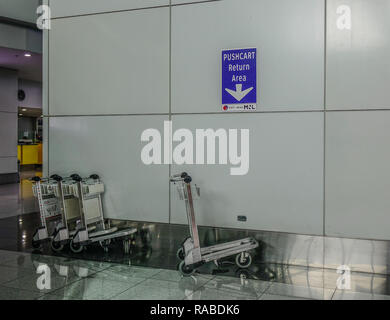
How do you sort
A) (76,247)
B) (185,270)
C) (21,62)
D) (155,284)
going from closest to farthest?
(155,284) → (185,270) → (76,247) → (21,62)

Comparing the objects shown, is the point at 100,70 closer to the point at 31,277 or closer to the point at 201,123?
the point at 201,123

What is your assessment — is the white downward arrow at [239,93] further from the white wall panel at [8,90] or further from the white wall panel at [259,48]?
the white wall panel at [8,90]

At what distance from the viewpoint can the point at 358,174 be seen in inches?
162

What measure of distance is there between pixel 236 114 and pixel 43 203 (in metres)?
2.56

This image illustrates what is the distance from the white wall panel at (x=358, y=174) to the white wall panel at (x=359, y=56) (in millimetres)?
159

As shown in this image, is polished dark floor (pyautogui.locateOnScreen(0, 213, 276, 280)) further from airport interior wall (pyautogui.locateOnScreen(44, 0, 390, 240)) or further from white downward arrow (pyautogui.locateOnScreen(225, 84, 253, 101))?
white downward arrow (pyautogui.locateOnScreen(225, 84, 253, 101))

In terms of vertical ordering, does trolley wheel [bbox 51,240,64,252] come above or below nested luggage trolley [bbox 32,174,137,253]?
below

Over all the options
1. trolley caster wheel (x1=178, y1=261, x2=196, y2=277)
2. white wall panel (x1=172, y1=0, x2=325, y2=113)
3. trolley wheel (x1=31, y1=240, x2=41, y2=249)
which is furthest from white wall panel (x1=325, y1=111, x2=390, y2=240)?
trolley wheel (x1=31, y1=240, x2=41, y2=249)

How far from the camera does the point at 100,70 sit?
513cm

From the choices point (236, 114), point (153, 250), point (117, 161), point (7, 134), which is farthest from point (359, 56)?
point (7, 134)

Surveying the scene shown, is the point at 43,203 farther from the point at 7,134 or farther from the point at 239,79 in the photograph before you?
the point at 7,134

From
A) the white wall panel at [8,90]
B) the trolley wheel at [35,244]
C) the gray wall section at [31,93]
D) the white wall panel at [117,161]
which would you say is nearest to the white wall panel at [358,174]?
the white wall panel at [117,161]

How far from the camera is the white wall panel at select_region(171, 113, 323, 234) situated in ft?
14.0

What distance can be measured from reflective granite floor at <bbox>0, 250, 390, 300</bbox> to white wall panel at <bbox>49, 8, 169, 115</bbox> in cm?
195
